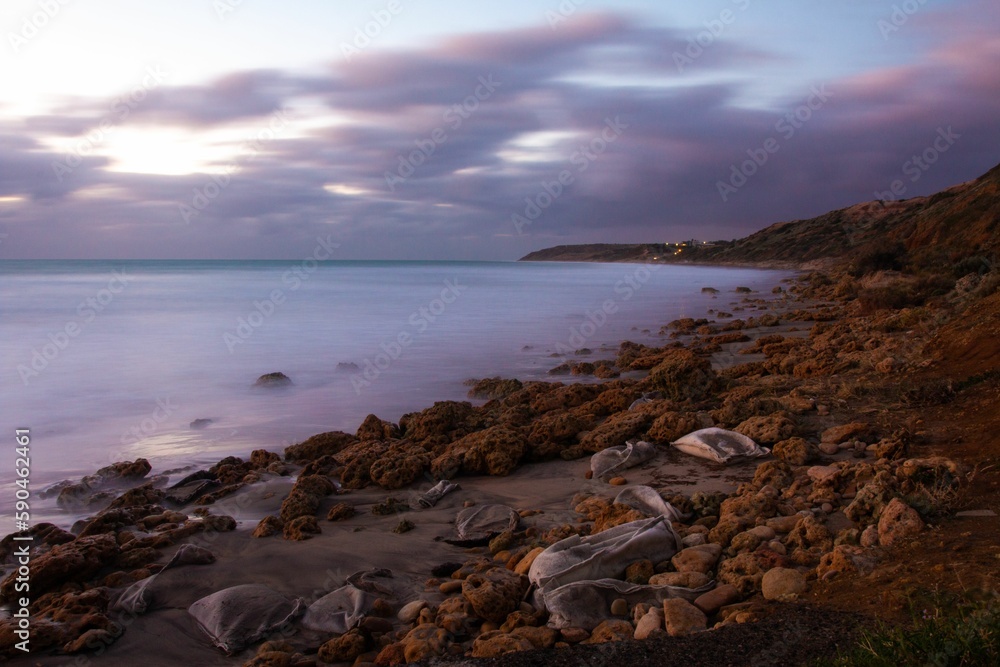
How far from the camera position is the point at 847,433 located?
704cm

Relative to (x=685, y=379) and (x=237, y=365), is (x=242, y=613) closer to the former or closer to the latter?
(x=685, y=379)

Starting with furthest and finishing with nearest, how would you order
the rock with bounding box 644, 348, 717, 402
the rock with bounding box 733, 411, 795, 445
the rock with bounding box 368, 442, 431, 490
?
the rock with bounding box 644, 348, 717, 402 < the rock with bounding box 368, 442, 431, 490 < the rock with bounding box 733, 411, 795, 445

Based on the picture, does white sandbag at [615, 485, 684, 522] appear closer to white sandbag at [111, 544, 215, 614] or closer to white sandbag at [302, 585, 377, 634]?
white sandbag at [302, 585, 377, 634]

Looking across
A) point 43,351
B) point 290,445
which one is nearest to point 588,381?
point 290,445

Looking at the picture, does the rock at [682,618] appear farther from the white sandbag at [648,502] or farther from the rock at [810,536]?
the white sandbag at [648,502]

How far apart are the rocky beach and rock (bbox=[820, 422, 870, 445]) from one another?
23 millimetres

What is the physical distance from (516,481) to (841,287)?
2405 centimetres

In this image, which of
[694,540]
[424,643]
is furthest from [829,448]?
[424,643]

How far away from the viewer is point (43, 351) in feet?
65.5

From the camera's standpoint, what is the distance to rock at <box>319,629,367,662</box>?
4.26m

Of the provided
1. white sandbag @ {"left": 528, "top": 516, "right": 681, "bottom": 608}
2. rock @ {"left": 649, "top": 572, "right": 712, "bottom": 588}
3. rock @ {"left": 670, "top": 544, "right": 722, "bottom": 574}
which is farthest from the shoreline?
white sandbag @ {"left": 528, "top": 516, "right": 681, "bottom": 608}

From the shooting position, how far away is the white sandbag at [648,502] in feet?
19.1

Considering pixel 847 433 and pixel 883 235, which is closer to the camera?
pixel 847 433

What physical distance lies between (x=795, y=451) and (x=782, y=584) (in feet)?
9.01
